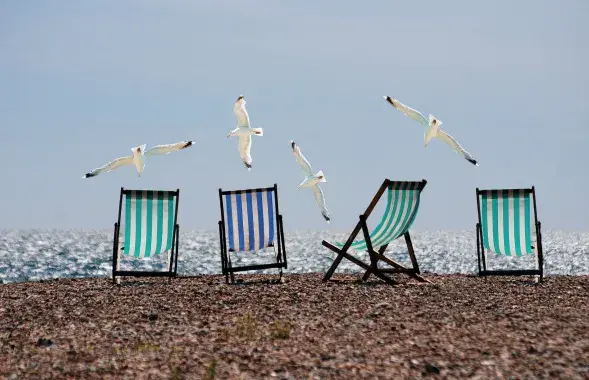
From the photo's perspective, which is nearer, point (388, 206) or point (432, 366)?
point (432, 366)

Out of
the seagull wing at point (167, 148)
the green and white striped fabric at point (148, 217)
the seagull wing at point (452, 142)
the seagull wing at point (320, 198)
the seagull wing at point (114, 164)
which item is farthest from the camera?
the seagull wing at point (320, 198)

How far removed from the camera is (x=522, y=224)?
9.86 metres

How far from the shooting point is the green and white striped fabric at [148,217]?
9656mm

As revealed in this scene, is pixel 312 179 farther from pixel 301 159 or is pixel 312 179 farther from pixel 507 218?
pixel 507 218

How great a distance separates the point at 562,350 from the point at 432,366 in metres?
0.97

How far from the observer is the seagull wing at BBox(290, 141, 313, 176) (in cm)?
1010

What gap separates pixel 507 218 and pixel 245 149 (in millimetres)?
3254

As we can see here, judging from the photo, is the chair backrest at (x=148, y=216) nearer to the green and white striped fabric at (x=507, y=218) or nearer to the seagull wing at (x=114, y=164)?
the seagull wing at (x=114, y=164)

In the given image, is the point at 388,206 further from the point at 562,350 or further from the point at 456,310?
the point at 562,350

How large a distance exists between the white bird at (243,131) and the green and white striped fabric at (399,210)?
6.00 feet

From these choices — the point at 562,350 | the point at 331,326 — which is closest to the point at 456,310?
the point at 331,326

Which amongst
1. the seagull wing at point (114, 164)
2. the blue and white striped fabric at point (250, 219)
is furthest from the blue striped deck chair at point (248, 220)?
the seagull wing at point (114, 164)

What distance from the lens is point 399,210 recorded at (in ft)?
30.2

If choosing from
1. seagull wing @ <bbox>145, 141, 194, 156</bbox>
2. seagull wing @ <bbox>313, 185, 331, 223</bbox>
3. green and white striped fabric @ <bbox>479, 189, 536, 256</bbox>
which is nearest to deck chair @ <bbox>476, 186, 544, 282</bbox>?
green and white striped fabric @ <bbox>479, 189, 536, 256</bbox>
